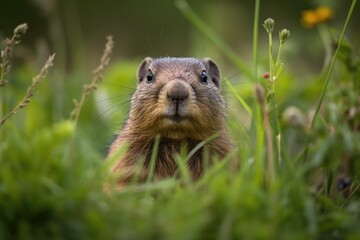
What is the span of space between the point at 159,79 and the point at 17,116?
7.68 feet

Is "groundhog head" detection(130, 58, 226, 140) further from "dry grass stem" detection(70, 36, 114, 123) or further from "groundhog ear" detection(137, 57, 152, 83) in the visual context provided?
"dry grass stem" detection(70, 36, 114, 123)

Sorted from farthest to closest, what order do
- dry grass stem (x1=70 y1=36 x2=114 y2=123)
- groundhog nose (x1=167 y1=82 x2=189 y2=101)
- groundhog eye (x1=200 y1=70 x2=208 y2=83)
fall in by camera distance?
groundhog eye (x1=200 y1=70 x2=208 y2=83) < groundhog nose (x1=167 y1=82 x2=189 y2=101) < dry grass stem (x1=70 y1=36 x2=114 y2=123)

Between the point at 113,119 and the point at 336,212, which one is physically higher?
the point at 113,119

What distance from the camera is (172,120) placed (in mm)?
4043

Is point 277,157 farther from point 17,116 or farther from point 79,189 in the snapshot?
point 17,116

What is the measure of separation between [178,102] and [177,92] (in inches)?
2.7

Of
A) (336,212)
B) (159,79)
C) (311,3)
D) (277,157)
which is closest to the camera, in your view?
(336,212)

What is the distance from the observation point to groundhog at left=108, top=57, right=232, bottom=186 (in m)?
4.02

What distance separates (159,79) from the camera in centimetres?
435

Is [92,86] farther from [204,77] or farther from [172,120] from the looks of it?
[204,77]

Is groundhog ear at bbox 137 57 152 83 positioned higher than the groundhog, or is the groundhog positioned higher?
groundhog ear at bbox 137 57 152 83

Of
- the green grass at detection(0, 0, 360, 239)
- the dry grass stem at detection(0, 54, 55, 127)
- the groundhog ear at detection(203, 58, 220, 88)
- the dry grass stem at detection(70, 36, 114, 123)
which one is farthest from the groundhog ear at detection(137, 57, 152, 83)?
the green grass at detection(0, 0, 360, 239)

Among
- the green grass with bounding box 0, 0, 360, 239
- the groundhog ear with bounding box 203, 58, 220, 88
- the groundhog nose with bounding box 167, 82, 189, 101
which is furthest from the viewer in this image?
the groundhog ear with bounding box 203, 58, 220, 88

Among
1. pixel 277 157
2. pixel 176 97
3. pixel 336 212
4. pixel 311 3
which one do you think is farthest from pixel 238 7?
pixel 336 212
